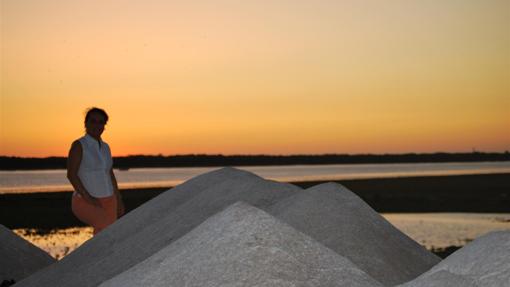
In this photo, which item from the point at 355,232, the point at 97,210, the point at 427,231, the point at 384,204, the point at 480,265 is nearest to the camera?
the point at 480,265

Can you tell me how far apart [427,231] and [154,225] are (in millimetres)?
7256

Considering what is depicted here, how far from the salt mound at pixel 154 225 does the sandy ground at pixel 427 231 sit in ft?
7.73


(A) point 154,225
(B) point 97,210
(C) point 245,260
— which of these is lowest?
(A) point 154,225

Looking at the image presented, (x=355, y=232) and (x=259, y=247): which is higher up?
(x=259, y=247)

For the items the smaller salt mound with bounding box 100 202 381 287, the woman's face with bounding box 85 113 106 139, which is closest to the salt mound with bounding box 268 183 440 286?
the smaller salt mound with bounding box 100 202 381 287

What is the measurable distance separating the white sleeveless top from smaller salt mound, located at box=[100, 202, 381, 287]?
1.59 m

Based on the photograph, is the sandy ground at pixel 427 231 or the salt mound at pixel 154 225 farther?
the sandy ground at pixel 427 231

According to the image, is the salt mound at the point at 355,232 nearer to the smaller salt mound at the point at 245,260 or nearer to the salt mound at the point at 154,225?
the salt mound at the point at 154,225

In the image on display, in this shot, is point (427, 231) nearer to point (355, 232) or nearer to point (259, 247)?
point (355, 232)

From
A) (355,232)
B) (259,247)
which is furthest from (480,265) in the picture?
(355,232)

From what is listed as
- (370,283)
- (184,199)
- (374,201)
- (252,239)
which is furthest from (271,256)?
(374,201)

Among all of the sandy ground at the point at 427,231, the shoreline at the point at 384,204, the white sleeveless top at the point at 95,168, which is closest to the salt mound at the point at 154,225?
the white sleeveless top at the point at 95,168

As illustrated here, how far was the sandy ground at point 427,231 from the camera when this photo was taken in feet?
38.9

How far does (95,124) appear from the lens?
6566 mm
